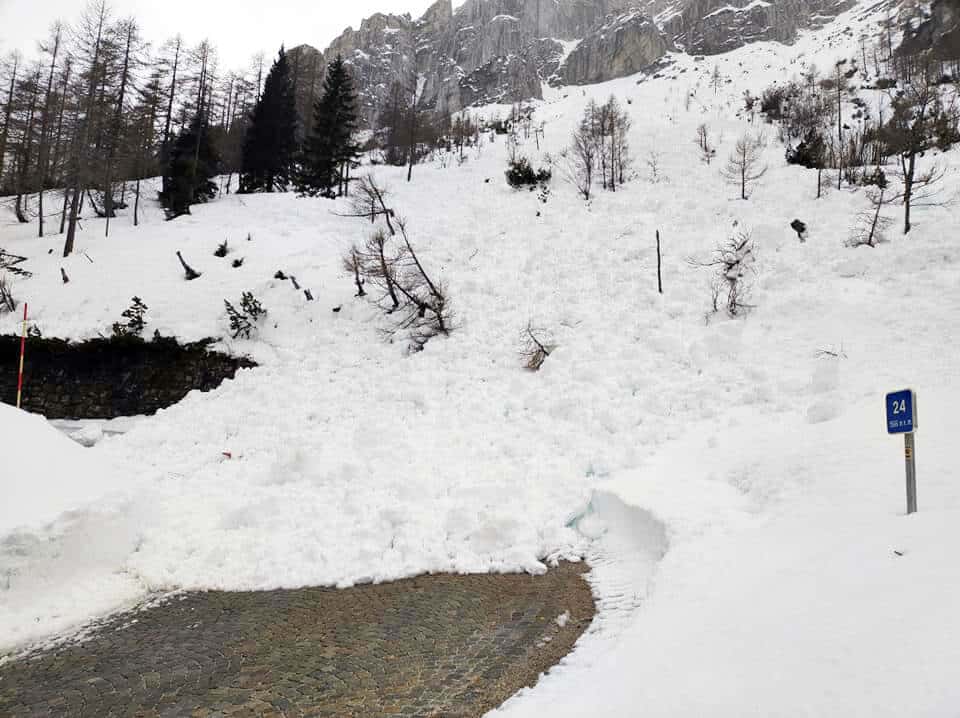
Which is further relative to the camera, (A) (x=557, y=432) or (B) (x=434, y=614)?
(A) (x=557, y=432)

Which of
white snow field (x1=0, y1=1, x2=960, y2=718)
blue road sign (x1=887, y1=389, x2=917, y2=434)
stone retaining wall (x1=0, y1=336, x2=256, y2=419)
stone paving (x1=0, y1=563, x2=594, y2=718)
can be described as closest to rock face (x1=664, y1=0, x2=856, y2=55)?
white snow field (x1=0, y1=1, x2=960, y2=718)

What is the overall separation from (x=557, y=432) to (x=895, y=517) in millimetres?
6047

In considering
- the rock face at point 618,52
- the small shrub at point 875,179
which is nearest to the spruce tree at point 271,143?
the small shrub at point 875,179

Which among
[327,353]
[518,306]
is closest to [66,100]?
[327,353]

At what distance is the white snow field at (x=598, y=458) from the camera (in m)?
3.94

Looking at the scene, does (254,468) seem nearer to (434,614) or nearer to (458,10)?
(434,614)

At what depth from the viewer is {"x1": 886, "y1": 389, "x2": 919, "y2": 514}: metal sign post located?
15.9 feet

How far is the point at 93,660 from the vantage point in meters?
4.86

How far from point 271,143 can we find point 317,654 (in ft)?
120

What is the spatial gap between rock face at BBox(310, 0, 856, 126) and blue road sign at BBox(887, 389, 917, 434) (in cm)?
7217

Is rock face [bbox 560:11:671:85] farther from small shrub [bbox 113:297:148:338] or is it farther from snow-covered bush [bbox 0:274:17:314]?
snow-covered bush [bbox 0:274:17:314]

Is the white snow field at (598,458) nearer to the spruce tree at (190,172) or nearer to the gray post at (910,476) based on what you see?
the gray post at (910,476)

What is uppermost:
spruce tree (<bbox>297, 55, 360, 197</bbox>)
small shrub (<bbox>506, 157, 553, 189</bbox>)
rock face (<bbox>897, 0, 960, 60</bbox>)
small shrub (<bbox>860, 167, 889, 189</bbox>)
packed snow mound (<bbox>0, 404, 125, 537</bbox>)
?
rock face (<bbox>897, 0, 960, 60</bbox>)

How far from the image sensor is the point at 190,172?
30875 mm
